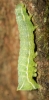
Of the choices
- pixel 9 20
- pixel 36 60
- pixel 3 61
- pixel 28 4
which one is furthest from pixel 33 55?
pixel 3 61

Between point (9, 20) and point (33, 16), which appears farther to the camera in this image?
point (9, 20)

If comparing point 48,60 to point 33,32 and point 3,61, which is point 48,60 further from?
point 3,61

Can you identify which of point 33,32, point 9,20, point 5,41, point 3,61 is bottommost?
point 3,61

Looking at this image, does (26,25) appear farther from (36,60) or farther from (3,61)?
(3,61)

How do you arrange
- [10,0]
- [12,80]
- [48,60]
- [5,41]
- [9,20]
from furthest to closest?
[12,80] → [5,41] → [9,20] → [10,0] → [48,60]

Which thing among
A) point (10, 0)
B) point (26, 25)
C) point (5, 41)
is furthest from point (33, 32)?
point (5, 41)

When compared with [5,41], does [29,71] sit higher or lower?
higher

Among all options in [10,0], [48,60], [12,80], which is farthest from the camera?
[12,80]
